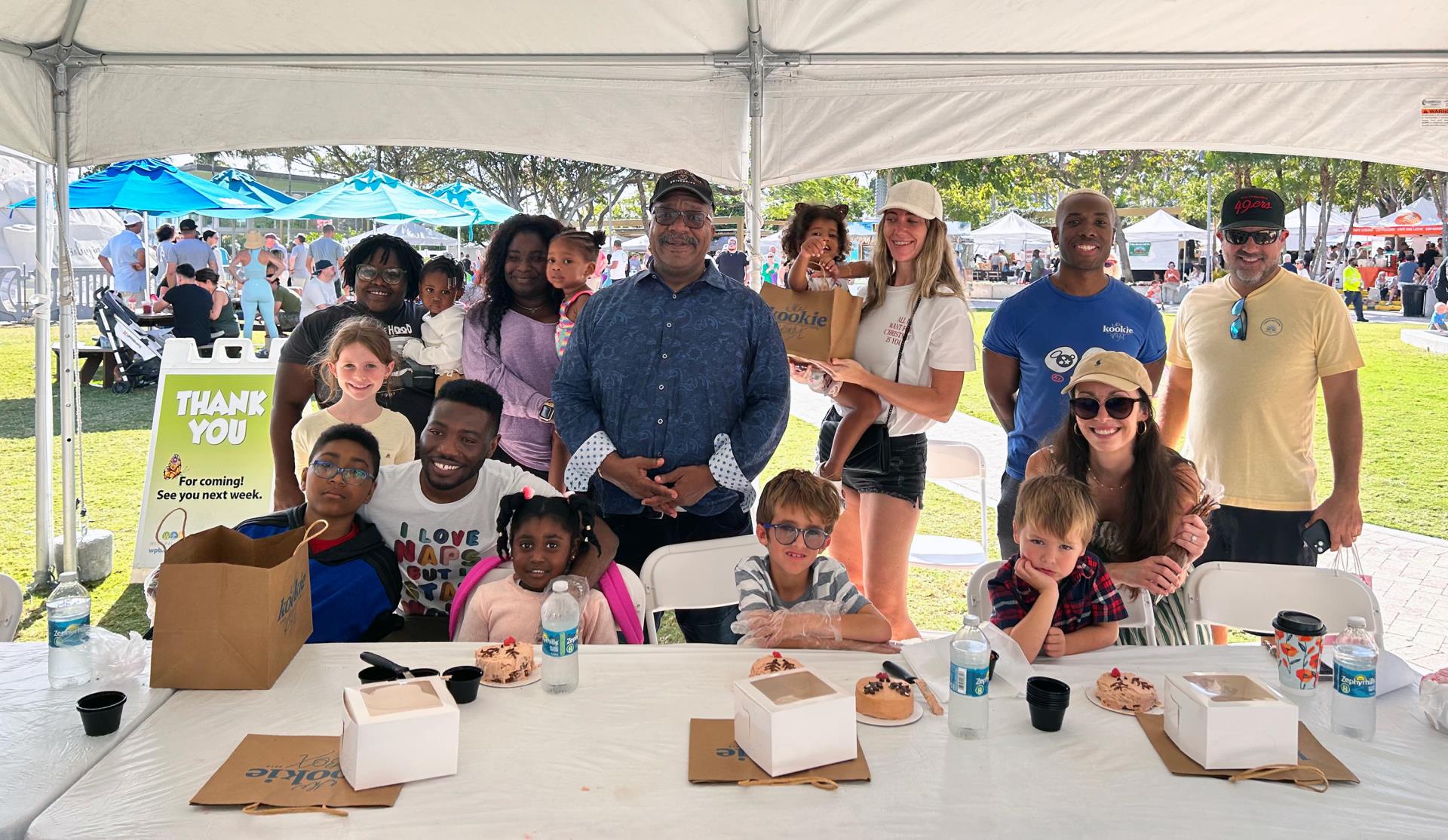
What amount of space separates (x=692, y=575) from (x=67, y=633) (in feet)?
5.00

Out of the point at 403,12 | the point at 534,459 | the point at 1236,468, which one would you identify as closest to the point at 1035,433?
the point at 1236,468

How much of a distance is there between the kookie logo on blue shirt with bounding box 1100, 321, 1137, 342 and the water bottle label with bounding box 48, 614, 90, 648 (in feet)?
9.80

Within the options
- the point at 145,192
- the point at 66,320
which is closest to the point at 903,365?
the point at 66,320

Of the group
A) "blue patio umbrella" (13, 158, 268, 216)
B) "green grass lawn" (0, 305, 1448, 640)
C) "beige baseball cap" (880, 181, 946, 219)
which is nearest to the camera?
"beige baseball cap" (880, 181, 946, 219)

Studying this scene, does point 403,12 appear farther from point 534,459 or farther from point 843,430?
point 843,430

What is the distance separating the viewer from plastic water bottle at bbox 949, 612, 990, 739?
1879 millimetres

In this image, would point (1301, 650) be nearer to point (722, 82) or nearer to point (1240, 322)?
point (1240, 322)

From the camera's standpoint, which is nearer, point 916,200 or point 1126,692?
point 1126,692

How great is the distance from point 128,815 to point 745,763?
39.7 inches

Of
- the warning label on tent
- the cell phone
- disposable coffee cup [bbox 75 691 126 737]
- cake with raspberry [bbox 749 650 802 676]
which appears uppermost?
the warning label on tent

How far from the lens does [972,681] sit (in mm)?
1887

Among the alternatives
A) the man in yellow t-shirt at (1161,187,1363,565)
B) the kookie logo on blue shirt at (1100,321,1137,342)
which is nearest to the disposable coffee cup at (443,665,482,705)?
the kookie logo on blue shirt at (1100,321,1137,342)

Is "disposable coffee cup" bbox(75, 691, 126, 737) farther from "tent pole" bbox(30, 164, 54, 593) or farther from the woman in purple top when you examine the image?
"tent pole" bbox(30, 164, 54, 593)

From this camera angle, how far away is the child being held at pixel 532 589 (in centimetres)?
257
